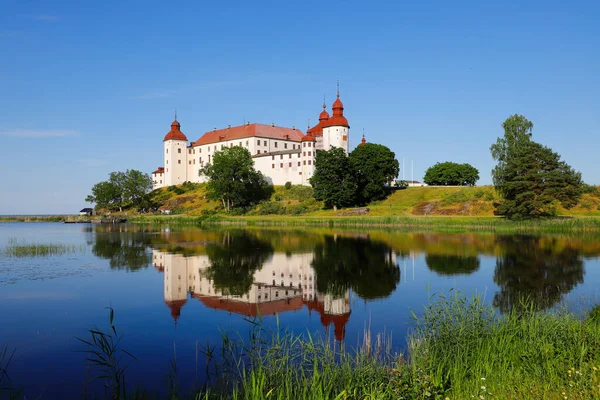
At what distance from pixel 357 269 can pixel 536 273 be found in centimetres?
914

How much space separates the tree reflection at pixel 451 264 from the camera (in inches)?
973

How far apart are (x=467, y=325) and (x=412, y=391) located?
353 cm

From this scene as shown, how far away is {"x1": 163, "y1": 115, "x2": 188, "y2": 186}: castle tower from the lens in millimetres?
124438

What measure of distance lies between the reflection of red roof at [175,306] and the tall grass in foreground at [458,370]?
5.41 meters

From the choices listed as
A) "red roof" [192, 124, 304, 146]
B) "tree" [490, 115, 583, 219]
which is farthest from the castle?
"tree" [490, 115, 583, 219]

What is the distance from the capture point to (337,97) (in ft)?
316

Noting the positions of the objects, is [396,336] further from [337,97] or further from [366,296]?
[337,97]

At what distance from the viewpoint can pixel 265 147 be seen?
114m

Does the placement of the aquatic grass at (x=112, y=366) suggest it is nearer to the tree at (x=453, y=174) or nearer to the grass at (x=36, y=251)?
the grass at (x=36, y=251)

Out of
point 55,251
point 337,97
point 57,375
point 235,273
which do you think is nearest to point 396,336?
point 57,375

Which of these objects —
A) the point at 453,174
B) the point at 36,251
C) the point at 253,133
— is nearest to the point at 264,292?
the point at 36,251

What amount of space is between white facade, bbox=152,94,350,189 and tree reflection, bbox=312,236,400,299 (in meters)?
52.4

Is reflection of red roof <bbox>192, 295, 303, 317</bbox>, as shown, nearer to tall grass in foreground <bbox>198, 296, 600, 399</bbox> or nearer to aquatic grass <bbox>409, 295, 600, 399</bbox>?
tall grass in foreground <bbox>198, 296, 600, 399</bbox>

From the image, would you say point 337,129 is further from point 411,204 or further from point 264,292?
point 264,292
